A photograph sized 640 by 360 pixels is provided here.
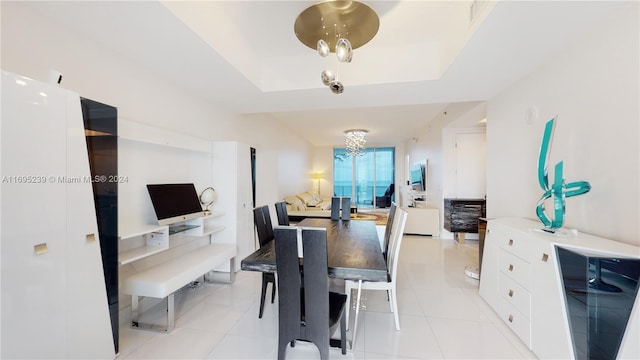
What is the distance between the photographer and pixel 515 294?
2006 mm

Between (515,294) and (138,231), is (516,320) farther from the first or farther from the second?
(138,231)

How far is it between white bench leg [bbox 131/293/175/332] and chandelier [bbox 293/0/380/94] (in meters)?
2.39

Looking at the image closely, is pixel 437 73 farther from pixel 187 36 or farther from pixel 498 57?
pixel 187 36

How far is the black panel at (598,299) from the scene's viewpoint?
1.28 m

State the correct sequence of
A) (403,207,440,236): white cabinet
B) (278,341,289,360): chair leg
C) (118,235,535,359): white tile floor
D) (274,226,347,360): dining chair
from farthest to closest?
(403,207,440,236): white cabinet
(118,235,535,359): white tile floor
(278,341,289,360): chair leg
(274,226,347,360): dining chair

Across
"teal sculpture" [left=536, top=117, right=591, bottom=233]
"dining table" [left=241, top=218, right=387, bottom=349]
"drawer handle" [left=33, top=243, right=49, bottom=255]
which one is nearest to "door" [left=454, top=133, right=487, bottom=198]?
"teal sculpture" [left=536, top=117, right=591, bottom=233]

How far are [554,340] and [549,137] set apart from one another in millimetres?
1495

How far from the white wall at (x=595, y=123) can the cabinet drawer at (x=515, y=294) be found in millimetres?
684

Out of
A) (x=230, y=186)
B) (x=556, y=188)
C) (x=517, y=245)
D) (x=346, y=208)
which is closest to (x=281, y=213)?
(x=230, y=186)

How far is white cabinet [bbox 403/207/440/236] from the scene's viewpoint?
528 centimetres

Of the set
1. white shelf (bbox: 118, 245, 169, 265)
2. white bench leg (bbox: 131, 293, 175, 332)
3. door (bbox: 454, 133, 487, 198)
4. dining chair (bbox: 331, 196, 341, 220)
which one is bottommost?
white bench leg (bbox: 131, 293, 175, 332)

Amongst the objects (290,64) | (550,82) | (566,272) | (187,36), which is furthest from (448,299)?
(187,36)

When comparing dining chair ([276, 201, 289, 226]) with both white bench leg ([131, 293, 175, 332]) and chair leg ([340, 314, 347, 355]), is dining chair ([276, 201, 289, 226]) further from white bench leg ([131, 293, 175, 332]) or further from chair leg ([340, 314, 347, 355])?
chair leg ([340, 314, 347, 355])

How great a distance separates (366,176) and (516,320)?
27.0 ft
